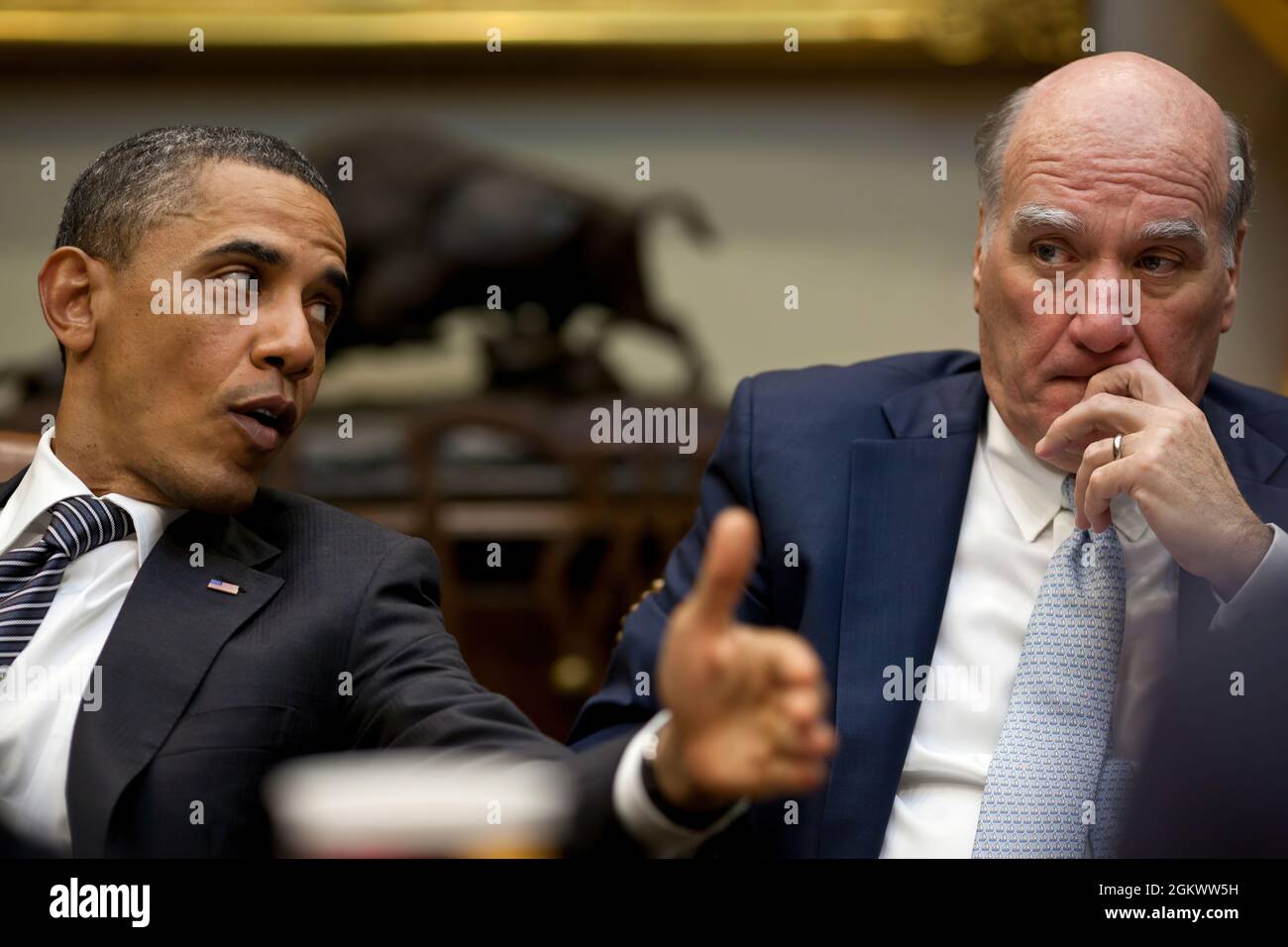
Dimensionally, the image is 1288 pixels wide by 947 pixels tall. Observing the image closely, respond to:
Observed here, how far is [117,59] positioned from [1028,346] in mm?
2713

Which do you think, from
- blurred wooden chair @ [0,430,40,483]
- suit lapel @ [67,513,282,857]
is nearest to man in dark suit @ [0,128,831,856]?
suit lapel @ [67,513,282,857]

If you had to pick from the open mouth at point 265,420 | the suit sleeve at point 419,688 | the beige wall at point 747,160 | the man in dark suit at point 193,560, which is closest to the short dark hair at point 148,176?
the man in dark suit at point 193,560

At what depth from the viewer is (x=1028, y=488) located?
5.41 ft

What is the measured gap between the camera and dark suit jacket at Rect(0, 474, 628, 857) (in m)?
1.34

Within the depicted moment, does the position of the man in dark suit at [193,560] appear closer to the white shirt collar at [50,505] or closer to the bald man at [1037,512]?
the white shirt collar at [50,505]

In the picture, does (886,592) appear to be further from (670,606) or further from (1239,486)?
(1239,486)

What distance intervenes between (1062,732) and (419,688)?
647 millimetres

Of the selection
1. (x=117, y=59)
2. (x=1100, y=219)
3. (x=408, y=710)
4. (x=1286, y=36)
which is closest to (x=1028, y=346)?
(x=1100, y=219)

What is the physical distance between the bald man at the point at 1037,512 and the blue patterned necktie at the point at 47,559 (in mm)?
553

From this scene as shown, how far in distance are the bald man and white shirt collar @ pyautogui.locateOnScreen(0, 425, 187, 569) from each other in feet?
1.66

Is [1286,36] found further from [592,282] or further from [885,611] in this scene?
[885,611]

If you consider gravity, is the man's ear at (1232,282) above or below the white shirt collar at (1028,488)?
above

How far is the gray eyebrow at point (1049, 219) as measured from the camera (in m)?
1.56

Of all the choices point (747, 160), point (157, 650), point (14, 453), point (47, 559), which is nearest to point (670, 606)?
point (157, 650)
